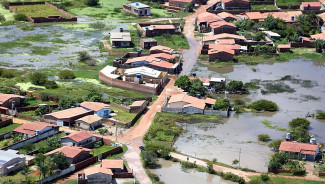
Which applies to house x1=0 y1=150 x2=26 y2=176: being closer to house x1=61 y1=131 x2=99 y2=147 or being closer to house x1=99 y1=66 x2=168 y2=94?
house x1=61 y1=131 x2=99 y2=147

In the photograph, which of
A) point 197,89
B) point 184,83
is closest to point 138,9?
point 184,83

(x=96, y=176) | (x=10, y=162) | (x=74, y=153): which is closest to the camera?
(x=96, y=176)

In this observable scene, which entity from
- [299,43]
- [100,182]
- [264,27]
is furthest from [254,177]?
[264,27]

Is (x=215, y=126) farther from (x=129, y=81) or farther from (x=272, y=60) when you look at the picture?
(x=272, y=60)

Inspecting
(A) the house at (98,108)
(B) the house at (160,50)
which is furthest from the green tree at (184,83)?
(B) the house at (160,50)

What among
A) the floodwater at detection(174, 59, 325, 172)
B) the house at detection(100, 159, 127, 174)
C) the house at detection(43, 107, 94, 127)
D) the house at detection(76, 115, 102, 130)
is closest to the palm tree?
the house at detection(100, 159, 127, 174)

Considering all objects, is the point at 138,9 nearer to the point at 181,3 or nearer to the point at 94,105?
the point at 181,3

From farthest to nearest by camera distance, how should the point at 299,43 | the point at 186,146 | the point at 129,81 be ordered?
1. the point at 299,43
2. the point at 129,81
3. the point at 186,146
